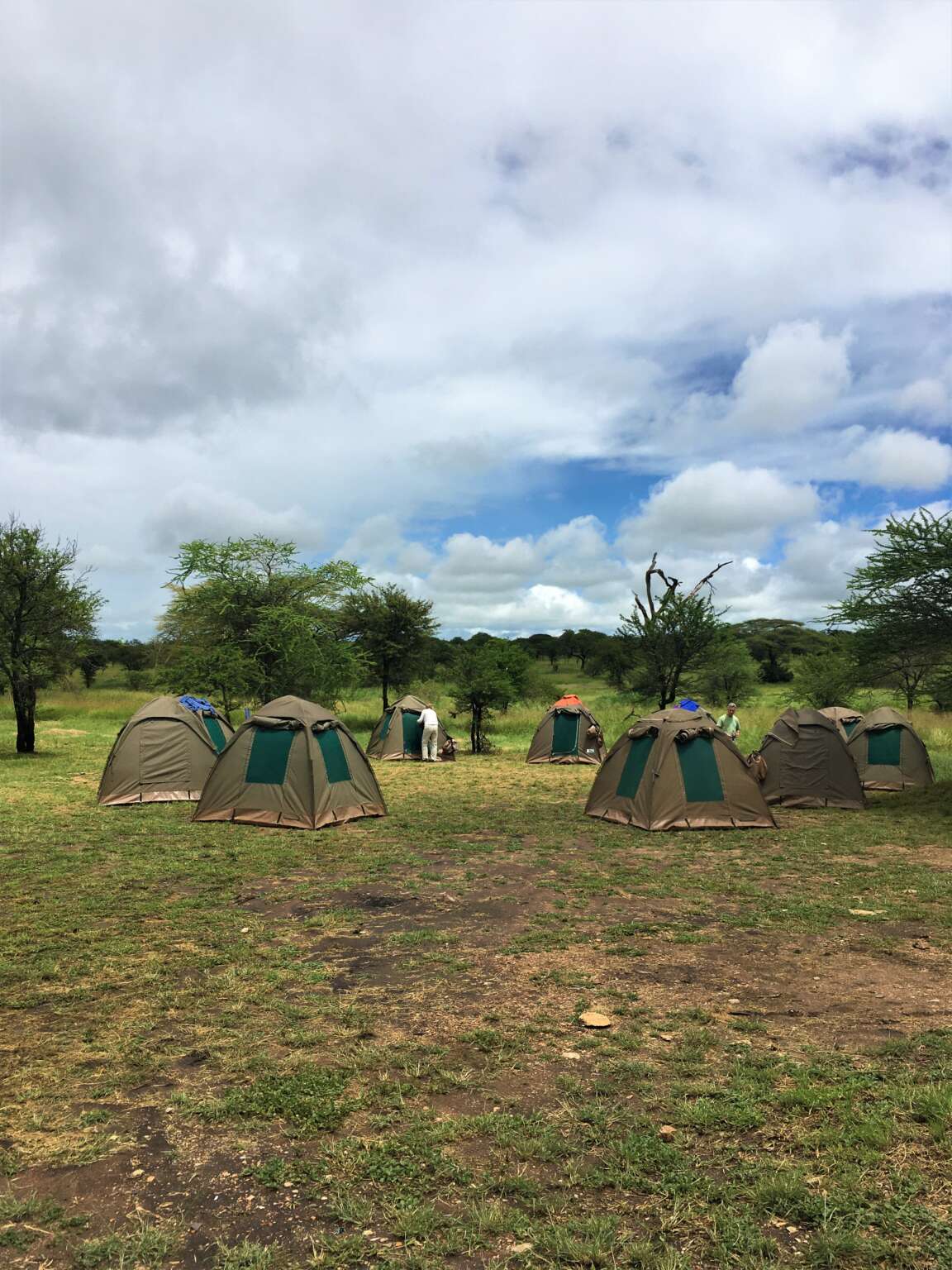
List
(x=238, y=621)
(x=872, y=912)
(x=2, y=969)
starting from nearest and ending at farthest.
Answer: (x=2, y=969), (x=872, y=912), (x=238, y=621)

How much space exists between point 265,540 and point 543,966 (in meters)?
27.1

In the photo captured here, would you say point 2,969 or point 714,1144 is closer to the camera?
point 714,1144

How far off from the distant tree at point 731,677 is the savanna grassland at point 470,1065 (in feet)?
94.5

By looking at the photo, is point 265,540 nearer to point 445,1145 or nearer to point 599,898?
point 599,898

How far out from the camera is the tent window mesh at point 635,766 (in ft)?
43.9

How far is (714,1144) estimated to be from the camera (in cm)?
392

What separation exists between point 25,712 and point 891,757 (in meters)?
24.5

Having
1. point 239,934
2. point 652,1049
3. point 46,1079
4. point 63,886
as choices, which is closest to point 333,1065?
point 46,1079

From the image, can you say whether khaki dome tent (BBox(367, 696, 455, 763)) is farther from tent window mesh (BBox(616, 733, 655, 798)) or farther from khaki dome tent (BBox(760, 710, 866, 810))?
khaki dome tent (BBox(760, 710, 866, 810))

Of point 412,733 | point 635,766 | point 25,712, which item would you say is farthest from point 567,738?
point 25,712

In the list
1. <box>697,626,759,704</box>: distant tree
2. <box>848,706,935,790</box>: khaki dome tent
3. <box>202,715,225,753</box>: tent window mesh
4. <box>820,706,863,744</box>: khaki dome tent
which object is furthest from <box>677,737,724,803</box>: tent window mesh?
<box>697,626,759,704</box>: distant tree

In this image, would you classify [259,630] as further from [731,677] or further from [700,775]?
[731,677]

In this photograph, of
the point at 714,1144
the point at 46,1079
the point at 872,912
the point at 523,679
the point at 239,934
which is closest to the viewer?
the point at 714,1144

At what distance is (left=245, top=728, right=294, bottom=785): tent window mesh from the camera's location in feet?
42.8
